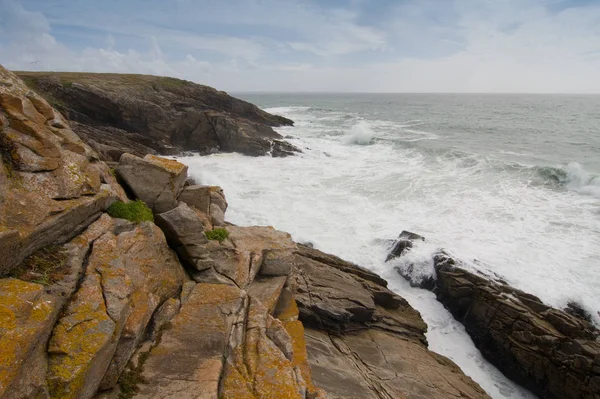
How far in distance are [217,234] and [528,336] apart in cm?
1239

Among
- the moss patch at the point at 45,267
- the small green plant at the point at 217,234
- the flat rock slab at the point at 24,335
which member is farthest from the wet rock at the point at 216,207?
the flat rock slab at the point at 24,335

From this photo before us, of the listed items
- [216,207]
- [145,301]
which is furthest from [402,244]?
[145,301]

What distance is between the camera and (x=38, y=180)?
24.1 feet

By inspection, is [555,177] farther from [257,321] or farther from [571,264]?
[257,321]

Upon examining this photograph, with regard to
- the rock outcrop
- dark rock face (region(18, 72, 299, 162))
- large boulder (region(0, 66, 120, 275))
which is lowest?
the rock outcrop

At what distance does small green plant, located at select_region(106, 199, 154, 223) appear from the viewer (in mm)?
8750

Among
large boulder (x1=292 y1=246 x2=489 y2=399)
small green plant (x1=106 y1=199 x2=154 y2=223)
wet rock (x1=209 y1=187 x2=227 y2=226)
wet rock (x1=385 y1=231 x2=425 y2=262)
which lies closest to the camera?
small green plant (x1=106 y1=199 x2=154 y2=223)

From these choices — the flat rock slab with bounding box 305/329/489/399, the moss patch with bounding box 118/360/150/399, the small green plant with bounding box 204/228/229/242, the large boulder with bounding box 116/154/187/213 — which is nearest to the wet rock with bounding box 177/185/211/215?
the large boulder with bounding box 116/154/187/213

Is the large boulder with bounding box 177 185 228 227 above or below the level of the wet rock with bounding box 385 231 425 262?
above

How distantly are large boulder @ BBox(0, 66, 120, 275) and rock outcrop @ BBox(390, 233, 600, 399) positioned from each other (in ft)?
48.8

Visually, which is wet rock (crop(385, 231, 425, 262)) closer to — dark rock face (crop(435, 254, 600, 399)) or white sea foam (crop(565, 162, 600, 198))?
dark rock face (crop(435, 254, 600, 399))

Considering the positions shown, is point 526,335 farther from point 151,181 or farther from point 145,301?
point 151,181

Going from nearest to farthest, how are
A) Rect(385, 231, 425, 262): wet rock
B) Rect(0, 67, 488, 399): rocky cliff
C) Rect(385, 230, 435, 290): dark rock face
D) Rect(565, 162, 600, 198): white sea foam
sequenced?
Rect(0, 67, 488, 399): rocky cliff → Rect(385, 230, 435, 290): dark rock face → Rect(385, 231, 425, 262): wet rock → Rect(565, 162, 600, 198): white sea foam

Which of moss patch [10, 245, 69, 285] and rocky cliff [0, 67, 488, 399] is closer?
rocky cliff [0, 67, 488, 399]
